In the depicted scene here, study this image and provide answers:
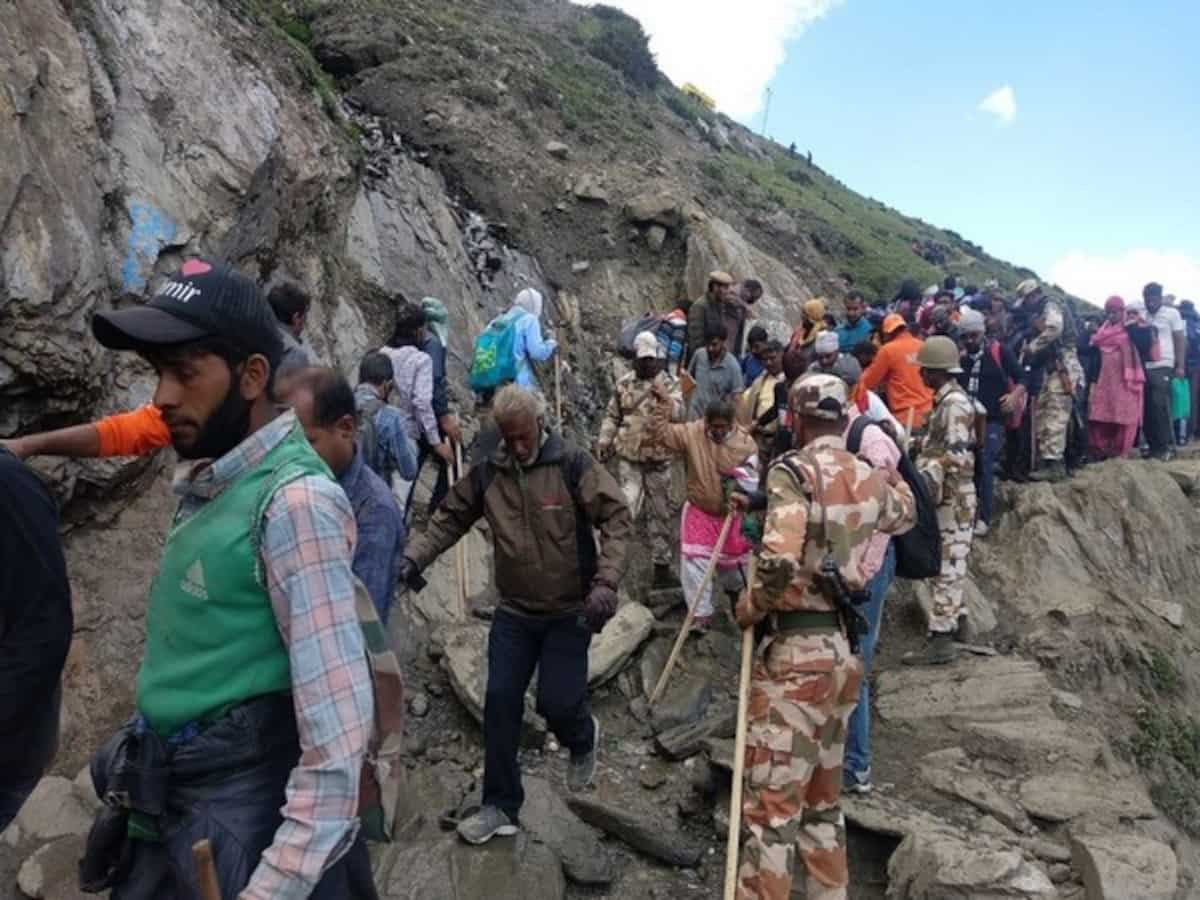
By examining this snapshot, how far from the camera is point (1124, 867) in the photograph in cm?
461

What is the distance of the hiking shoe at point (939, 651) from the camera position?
7.60 metres

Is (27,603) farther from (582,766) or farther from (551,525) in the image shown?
(582,766)

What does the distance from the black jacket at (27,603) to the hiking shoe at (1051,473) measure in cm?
1106

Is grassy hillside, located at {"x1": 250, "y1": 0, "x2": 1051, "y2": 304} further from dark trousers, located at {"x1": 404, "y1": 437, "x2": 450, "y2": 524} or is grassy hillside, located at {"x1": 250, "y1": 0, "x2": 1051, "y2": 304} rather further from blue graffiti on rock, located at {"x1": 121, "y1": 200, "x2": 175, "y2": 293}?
dark trousers, located at {"x1": 404, "y1": 437, "x2": 450, "y2": 524}

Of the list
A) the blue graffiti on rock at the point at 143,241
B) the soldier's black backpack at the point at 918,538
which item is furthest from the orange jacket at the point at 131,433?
the soldier's black backpack at the point at 918,538

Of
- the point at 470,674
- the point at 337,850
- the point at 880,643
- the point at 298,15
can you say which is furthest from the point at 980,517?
the point at 298,15

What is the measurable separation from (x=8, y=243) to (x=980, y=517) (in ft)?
31.5

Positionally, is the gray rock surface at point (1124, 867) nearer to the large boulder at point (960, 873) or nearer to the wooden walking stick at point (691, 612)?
the large boulder at point (960, 873)

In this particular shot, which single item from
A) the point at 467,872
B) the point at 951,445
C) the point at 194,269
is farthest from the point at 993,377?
the point at 194,269

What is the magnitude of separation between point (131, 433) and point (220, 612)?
1596 mm

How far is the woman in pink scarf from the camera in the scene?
38.6ft

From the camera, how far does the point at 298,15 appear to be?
14.6 metres

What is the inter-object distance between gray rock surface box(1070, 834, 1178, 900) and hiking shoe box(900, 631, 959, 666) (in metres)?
2.63

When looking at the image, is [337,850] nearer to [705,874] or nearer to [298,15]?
[705,874]
